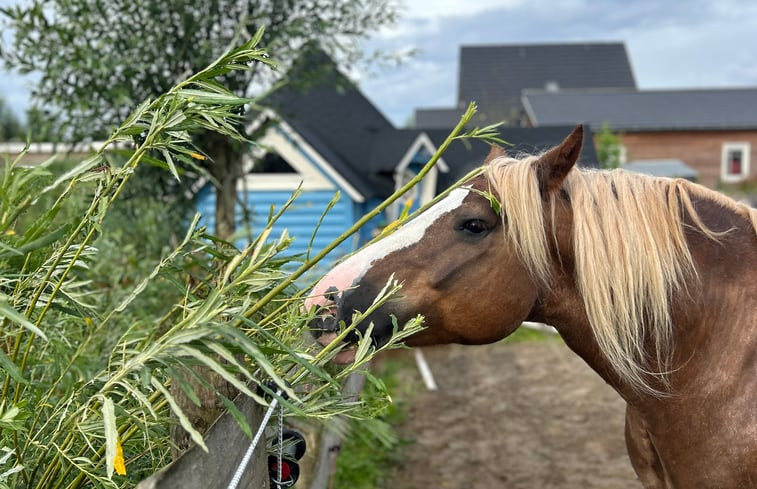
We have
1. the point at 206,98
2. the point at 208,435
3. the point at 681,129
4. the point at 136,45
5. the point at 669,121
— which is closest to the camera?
the point at 208,435

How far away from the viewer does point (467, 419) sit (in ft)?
21.7

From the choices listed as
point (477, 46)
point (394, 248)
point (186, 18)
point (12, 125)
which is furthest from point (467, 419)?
point (477, 46)

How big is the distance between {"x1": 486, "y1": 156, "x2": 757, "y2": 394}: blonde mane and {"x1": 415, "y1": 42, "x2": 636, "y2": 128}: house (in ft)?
122

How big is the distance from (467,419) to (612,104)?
29.6 m

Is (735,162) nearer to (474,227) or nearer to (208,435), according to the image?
(474,227)

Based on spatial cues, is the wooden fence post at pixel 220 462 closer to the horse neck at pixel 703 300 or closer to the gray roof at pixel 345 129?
the horse neck at pixel 703 300

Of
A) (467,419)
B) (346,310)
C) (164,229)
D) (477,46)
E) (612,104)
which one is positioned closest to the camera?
(346,310)

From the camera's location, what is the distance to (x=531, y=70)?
4094cm

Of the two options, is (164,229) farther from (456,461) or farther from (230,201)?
(456,461)

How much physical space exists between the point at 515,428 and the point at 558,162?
4.73 metres

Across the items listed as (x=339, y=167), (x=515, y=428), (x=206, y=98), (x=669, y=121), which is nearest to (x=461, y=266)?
(x=206, y=98)

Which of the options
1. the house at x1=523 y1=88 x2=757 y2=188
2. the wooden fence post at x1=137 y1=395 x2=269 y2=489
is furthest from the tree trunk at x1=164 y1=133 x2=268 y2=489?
the house at x1=523 y1=88 x2=757 y2=188

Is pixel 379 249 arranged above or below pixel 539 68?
above

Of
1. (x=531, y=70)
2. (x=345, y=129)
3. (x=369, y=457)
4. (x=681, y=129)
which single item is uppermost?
(x=345, y=129)
